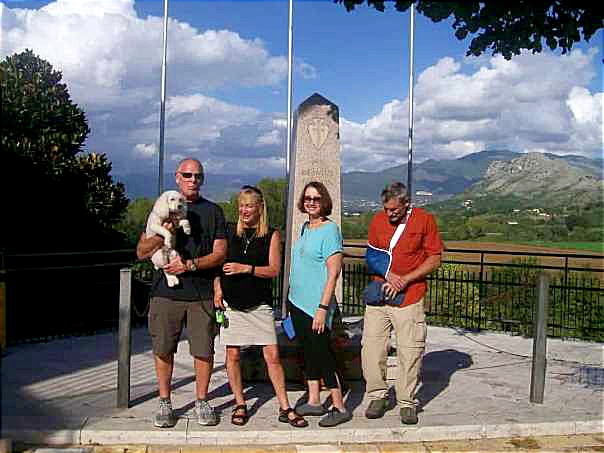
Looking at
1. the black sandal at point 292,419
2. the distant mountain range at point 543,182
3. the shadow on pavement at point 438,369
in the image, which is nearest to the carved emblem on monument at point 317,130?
the shadow on pavement at point 438,369

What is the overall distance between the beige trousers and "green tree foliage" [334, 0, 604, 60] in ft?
7.11

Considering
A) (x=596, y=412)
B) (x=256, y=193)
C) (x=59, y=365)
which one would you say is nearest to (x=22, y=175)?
Answer: (x=59, y=365)

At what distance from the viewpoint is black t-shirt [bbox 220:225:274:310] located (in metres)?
4.93

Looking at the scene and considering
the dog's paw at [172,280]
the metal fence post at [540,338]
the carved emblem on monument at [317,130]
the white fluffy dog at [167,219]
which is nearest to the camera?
the white fluffy dog at [167,219]

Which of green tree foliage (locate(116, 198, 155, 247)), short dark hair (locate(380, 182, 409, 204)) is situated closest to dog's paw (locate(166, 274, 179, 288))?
short dark hair (locate(380, 182, 409, 204))

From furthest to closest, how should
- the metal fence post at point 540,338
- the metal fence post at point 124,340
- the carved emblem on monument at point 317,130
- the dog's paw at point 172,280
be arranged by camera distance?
the carved emblem on monument at point 317,130 < the metal fence post at point 540,338 < the metal fence post at point 124,340 < the dog's paw at point 172,280

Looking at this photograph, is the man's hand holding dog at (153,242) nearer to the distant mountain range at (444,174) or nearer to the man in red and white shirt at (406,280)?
the man in red and white shirt at (406,280)

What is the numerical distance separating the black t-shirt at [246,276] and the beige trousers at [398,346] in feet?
3.18

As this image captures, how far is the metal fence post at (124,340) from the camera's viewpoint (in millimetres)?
5434

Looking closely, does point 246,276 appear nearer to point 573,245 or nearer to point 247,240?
point 247,240

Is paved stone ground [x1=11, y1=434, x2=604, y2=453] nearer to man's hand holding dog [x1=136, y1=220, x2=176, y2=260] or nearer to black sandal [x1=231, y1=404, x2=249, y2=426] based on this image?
→ black sandal [x1=231, y1=404, x2=249, y2=426]

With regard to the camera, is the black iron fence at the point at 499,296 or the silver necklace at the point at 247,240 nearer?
the silver necklace at the point at 247,240

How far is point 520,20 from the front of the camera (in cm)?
502

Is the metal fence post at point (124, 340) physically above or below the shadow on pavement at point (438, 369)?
above
